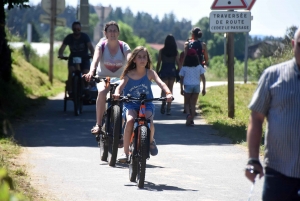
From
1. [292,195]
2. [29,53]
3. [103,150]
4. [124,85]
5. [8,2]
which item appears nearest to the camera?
[292,195]

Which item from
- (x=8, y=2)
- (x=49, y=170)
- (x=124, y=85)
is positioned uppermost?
(x=8, y=2)

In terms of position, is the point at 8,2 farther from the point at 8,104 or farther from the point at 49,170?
the point at 49,170

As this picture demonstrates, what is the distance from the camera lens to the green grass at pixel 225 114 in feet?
44.0

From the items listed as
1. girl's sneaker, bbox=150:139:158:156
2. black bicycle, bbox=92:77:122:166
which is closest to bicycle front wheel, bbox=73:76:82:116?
black bicycle, bbox=92:77:122:166

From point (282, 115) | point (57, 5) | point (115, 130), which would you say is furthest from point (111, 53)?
point (57, 5)

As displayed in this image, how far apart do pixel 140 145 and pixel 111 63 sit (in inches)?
98.2

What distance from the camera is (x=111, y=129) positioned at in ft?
32.9

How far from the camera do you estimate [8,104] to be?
674 inches

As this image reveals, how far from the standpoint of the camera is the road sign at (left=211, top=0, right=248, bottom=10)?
15.5 meters

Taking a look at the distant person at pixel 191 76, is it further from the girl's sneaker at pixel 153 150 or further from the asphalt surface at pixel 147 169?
the girl's sneaker at pixel 153 150

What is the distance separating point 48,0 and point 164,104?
45.8 feet

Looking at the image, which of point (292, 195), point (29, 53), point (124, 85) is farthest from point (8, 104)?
point (29, 53)

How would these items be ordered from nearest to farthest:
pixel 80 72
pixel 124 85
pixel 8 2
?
pixel 124 85 < pixel 80 72 < pixel 8 2

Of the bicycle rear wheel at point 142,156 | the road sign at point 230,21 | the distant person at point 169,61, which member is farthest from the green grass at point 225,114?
the bicycle rear wheel at point 142,156
